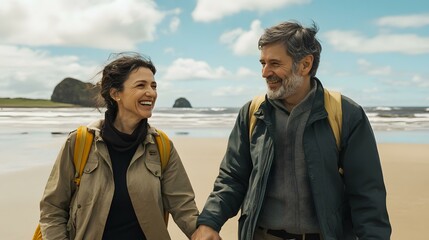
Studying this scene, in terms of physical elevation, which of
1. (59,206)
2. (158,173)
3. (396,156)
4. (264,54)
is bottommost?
(396,156)

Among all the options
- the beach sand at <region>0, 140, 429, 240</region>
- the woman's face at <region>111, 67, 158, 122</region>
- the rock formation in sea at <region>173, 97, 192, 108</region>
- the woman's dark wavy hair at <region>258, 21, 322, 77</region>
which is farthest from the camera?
the rock formation in sea at <region>173, 97, 192, 108</region>

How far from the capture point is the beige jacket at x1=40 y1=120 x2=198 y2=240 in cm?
304

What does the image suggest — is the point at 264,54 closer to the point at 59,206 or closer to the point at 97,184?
the point at 97,184

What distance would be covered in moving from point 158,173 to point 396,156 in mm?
13182

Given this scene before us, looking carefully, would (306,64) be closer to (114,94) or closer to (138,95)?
(138,95)

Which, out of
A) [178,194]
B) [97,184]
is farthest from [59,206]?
[178,194]

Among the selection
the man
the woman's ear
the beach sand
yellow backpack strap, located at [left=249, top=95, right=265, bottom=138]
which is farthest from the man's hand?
the beach sand

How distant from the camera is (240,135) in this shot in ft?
10.2

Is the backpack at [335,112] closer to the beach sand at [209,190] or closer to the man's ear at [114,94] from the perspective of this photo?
the man's ear at [114,94]

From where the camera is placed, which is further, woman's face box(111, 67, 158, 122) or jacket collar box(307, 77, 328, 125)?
woman's face box(111, 67, 158, 122)

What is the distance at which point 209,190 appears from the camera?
31.3ft

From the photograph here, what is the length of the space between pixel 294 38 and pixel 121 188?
1601mm

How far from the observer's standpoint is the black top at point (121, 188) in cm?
313

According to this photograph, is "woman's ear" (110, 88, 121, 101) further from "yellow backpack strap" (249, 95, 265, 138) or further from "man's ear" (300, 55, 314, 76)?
"man's ear" (300, 55, 314, 76)
